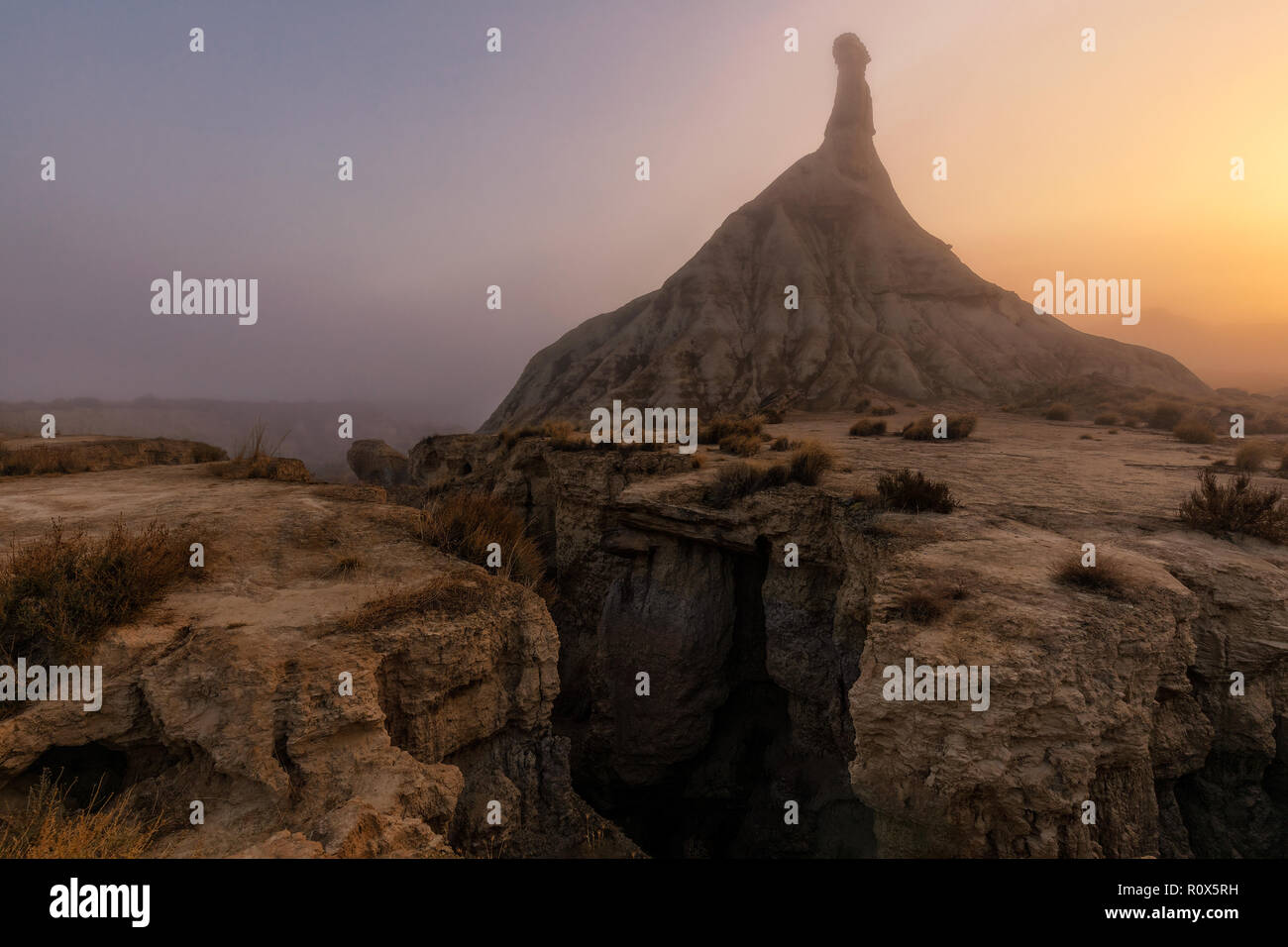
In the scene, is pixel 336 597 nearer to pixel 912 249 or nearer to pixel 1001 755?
pixel 1001 755

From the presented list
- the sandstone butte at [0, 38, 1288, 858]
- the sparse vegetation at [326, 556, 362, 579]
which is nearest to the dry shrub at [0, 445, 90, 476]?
the sandstone butte at [0, 38, 1288, 858]

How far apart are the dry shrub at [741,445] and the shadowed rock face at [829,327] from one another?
17.7m

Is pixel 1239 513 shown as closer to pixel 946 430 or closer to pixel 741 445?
pixel 741 445

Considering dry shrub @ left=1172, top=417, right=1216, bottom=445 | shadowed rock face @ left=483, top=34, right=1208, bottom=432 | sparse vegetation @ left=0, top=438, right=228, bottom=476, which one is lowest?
sparse vegetation @ left=0, top=438, right=228, bottom=476

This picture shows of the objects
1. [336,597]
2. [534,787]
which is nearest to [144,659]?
[336,597]

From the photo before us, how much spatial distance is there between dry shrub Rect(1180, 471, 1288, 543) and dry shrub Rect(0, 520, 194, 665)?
1142cm

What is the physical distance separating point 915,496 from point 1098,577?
8.76 feet

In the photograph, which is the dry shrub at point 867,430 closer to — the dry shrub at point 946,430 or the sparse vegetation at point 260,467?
the dry shrub at point 946,430

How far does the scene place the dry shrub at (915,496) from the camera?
7.61 metres

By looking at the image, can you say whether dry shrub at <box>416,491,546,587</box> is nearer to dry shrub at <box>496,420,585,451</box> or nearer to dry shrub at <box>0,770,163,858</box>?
dry shrub at <box>0,770,163,858</box>

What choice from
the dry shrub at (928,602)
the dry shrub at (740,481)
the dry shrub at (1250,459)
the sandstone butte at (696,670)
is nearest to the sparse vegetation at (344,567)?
the sandstone butte at (696,670)

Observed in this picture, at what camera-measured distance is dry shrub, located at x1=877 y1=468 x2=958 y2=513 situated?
7605 mm

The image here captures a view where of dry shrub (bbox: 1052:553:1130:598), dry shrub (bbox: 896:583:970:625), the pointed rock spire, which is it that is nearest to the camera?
dry shrub (bbox: 896:583:970:625)

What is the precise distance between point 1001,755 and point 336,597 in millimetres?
5848
